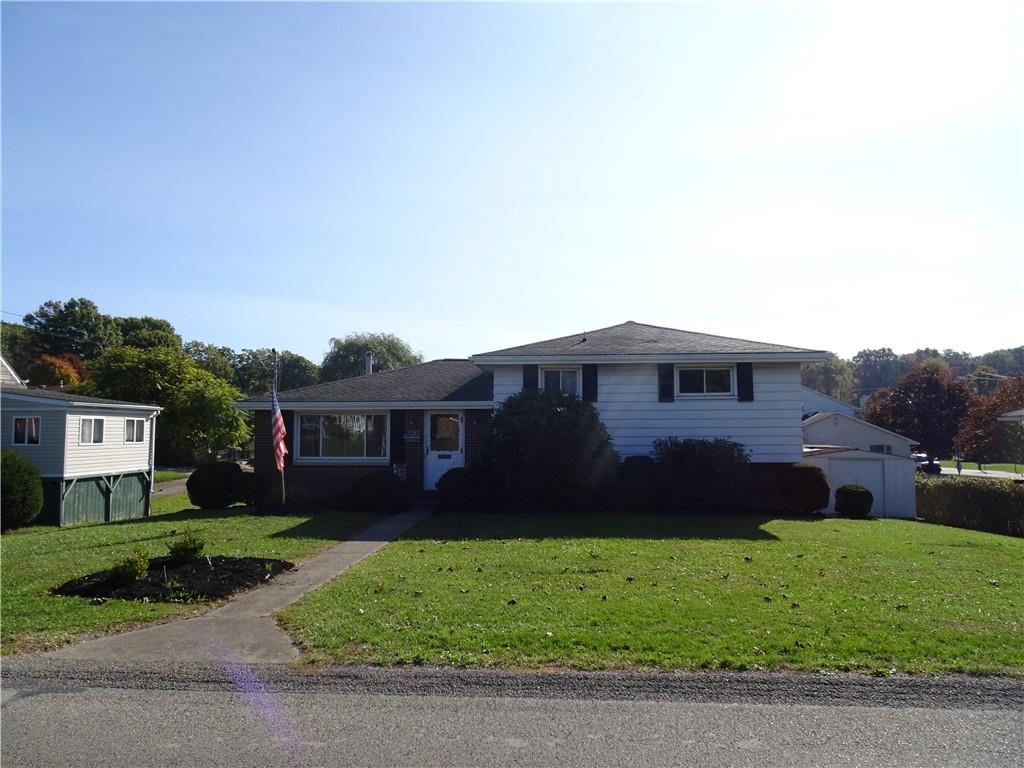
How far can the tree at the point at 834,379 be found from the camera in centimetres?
10009

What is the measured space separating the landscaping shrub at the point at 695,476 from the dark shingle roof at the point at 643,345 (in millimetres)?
2924

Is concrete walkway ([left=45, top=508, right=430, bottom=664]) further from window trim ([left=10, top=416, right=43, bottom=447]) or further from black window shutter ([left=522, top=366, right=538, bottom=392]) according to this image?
window trim ([left=10, top=416, right=43, bottom=447])

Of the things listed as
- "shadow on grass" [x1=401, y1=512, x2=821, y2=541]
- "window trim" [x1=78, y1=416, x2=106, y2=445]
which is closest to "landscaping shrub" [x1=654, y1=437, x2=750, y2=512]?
"shadow on grass" [x1=401, y1=512, x2=821, y2=541]

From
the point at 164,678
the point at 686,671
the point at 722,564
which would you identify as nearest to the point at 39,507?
the point at 164,678

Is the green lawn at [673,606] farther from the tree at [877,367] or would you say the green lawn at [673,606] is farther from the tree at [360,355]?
the tree at [877,367]

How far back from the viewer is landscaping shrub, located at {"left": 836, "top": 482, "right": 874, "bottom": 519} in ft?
62.8

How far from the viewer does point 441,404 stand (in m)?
20.1

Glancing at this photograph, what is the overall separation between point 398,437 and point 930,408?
47.8 metres

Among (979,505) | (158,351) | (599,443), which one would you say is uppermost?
(158,351)

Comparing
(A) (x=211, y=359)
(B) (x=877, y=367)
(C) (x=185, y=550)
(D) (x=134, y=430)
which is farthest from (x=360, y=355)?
(B) (x=877, y=367)

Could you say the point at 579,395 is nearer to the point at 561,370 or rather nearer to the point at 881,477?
the point at 561,370

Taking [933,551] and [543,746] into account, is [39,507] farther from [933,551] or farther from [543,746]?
[933,551]

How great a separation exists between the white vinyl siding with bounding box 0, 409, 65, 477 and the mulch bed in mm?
13095

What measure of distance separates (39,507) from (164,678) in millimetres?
16479
